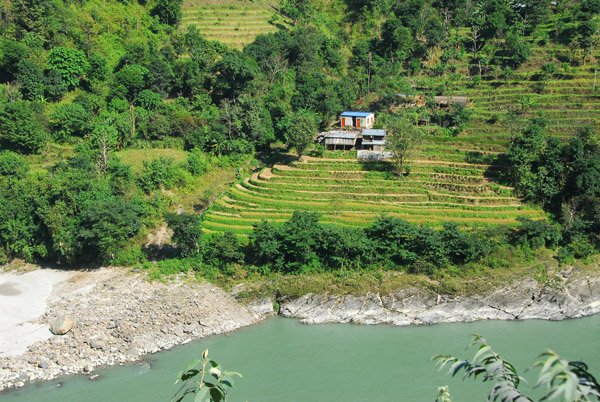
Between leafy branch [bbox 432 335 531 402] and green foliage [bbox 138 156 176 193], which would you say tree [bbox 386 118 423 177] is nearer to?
green foliage [bbox 138 156 176 193]

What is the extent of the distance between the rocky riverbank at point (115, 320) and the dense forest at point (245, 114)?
7.31 ft

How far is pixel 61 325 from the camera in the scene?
2450 cm

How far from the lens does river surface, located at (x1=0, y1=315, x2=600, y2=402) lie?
2073 centimetres

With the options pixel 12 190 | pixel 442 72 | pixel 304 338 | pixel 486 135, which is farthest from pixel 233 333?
pixel 442 72

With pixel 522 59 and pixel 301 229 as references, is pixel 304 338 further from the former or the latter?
pixel 522 59

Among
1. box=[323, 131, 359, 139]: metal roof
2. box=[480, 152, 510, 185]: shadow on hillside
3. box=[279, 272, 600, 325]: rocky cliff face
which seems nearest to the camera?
box=[279, 272, 600, 325]: rocky cliff face

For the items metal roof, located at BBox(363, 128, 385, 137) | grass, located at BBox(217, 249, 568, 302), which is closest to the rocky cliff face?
grass, located at BBox(217, 249, 568, 302)

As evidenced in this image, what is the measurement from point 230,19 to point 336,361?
46463 mm

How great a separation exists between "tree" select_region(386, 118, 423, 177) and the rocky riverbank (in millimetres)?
15448

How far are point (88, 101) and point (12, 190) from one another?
502 inches

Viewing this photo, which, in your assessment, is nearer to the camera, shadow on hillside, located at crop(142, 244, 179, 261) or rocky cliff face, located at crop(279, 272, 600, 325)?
rocky cliff face, located at crop(279, 272, 600, 325)

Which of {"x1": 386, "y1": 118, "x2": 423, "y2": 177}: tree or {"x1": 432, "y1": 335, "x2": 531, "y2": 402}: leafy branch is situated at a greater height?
{"x1": 386, "y1": 118, "x2": 423, "y2": 177}: tree

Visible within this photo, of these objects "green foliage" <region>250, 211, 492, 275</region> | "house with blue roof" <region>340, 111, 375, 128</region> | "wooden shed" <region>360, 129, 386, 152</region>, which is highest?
"house with blue roof" <region>340, 111, 375, 128</region>

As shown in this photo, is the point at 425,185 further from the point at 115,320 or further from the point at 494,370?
the point at 494,370
